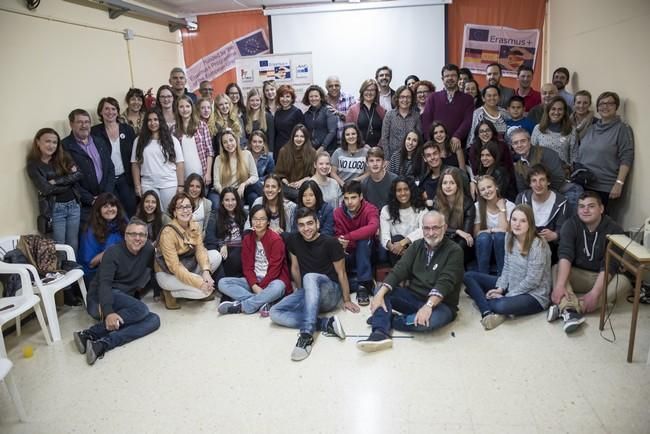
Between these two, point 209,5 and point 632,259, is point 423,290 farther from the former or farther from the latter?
point 209,5

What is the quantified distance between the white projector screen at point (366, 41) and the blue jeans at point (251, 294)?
→ 3.83 m

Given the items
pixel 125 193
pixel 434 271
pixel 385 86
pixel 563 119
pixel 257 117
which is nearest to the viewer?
pixel 434 271

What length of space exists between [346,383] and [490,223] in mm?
1875

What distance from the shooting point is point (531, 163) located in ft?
12.7

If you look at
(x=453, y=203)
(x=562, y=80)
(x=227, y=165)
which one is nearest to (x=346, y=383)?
(x=453, y=203)

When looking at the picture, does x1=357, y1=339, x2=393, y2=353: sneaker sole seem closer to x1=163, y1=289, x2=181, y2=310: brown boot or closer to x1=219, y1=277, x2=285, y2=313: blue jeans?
x1=219, y1=277, x2=285, y2=313: blue jeans

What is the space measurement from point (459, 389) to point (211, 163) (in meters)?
3.03

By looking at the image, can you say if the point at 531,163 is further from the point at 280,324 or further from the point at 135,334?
the point at 135,334

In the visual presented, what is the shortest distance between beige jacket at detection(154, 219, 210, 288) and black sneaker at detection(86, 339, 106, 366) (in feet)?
2.53

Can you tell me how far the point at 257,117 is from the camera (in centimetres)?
482

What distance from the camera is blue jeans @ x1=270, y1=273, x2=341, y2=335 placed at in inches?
122

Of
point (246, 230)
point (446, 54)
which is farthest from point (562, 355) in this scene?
point (446, 54)

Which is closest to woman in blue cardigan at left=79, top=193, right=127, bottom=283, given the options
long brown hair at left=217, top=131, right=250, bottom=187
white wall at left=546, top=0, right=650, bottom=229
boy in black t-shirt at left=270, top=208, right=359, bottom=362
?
long brown hair at left=217, top=131, right=250, bottom=187

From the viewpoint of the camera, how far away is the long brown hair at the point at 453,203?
3768 millimetres
